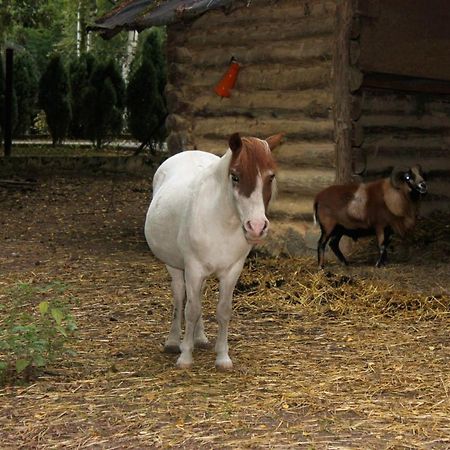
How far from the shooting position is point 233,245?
598cm

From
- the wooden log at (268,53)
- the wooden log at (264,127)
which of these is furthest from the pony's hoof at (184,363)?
the wooden log at (268,53)

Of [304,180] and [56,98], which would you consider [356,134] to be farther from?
[56,98]

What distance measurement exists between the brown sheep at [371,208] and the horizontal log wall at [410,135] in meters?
1.15

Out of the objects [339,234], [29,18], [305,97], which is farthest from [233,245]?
[29,18]

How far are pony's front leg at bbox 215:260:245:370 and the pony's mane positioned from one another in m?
0.66

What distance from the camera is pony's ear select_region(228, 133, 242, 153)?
5.62 m

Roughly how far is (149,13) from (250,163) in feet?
17.2

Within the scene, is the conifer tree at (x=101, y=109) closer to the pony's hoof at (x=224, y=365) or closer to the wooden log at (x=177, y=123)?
the wooden log at (x=177, y=123)

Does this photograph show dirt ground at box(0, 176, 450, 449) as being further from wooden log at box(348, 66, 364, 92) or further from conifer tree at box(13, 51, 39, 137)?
conifer tree at box(13, 51, 39, 137)

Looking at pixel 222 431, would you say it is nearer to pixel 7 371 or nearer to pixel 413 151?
pixel 7 371

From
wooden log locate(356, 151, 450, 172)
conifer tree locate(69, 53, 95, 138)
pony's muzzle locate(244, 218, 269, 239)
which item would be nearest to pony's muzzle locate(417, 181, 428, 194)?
wooden log locate(356, 151, 450, 172)

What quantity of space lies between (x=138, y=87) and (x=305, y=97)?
12.9m

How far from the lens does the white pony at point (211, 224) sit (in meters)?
5.62

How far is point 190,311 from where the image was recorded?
6148mm
